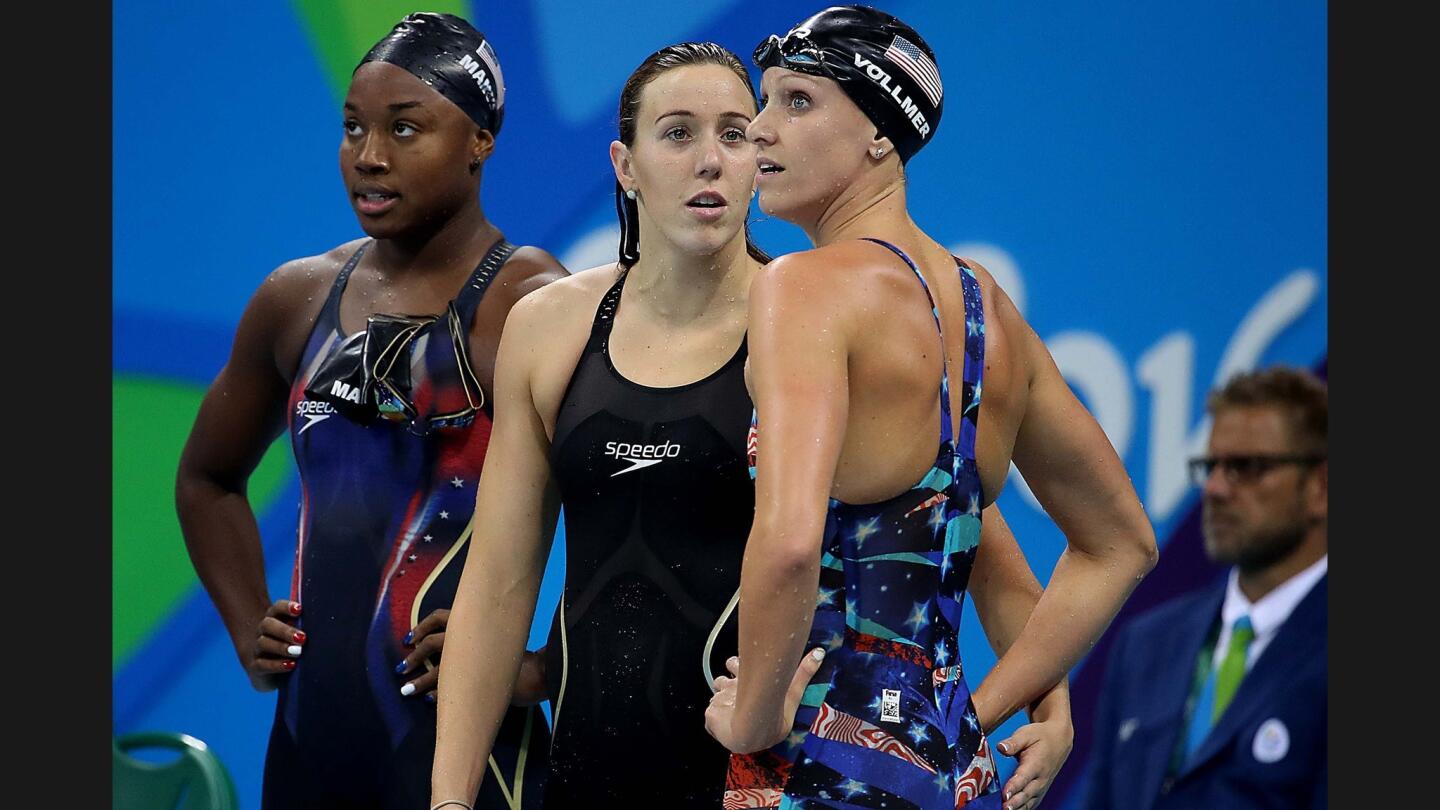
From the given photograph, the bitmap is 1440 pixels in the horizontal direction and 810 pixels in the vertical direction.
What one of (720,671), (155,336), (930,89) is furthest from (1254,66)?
(155,336)

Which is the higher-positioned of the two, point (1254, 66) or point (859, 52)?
point (1254, 66)

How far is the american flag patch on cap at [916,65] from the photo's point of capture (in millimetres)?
2838

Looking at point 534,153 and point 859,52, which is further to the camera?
point 534,153

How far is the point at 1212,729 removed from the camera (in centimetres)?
490

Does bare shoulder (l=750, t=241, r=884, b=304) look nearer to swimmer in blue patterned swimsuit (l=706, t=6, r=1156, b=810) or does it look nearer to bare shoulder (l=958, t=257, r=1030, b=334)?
swimmer in blue patterned swimsuit (l=706, t=6, r=1156, b=810)

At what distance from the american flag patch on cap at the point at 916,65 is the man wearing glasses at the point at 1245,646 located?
8.07 ft

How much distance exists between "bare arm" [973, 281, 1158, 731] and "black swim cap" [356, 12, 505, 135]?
5.21 feet

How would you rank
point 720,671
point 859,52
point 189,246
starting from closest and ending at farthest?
point 859,52, point 720,671, point 189,246

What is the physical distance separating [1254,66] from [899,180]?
2.60 metres

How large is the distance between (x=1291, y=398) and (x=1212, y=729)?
0.94 meters

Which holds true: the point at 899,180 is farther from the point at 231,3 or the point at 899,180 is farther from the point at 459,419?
the point at 231,3

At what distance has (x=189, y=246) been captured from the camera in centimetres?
593

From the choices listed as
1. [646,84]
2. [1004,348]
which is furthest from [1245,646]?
[646,84]

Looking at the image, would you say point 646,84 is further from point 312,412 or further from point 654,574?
point 312,412
